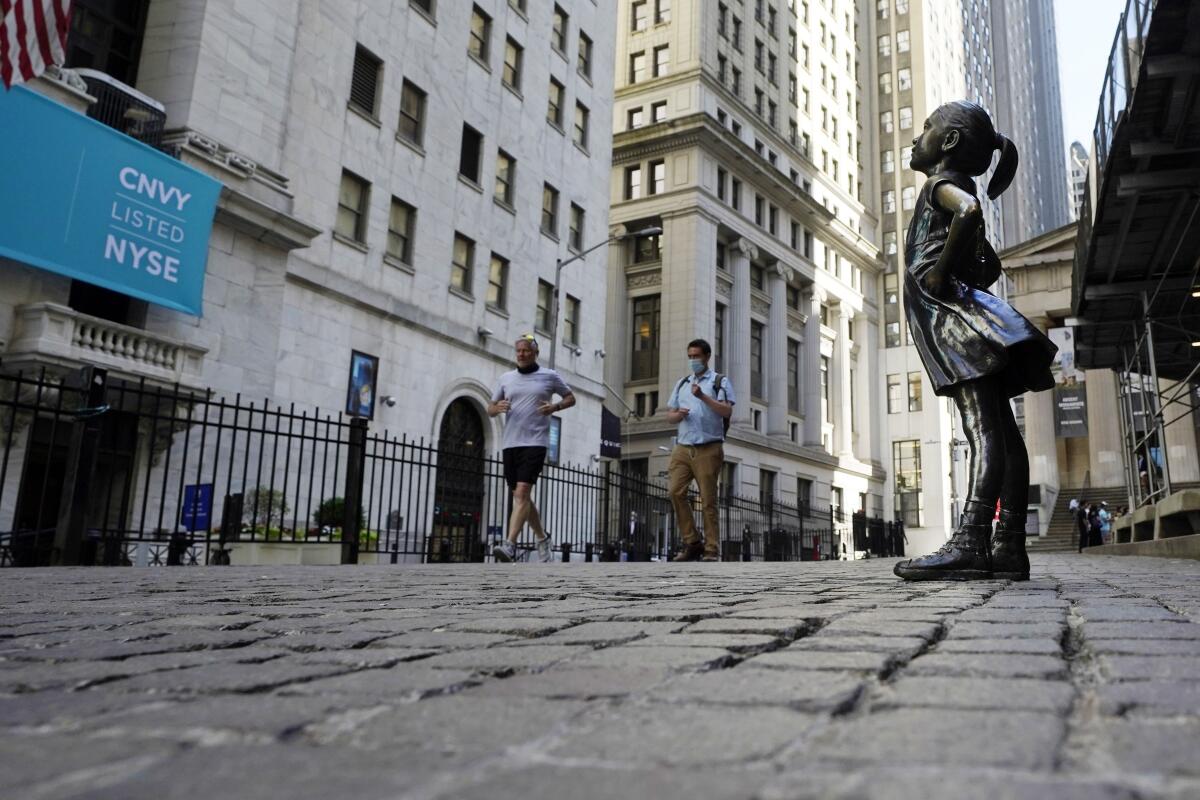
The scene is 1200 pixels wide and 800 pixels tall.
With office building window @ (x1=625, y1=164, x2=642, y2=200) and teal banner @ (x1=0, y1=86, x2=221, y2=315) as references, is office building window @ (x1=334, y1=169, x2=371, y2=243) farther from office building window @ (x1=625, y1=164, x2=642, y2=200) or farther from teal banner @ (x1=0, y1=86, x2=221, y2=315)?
office building window @ (x1=625, y1=164, x2=642, y2=200)

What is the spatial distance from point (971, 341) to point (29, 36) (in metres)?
11.2

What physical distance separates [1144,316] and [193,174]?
56.3 ft

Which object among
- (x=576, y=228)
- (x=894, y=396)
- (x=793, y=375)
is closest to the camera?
(x=576, y=228)

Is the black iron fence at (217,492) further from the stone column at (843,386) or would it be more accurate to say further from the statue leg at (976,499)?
the stone column at (843,386)

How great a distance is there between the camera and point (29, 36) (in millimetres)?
10953

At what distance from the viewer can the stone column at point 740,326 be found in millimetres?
49438

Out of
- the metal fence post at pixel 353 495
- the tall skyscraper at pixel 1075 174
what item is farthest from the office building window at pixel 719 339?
the tall skyscraper at pixel 1075 174

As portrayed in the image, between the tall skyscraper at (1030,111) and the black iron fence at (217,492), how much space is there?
84650mm

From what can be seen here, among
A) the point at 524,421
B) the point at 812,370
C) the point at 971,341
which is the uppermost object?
the point at 812,370

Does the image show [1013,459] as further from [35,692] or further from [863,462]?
[863,462]

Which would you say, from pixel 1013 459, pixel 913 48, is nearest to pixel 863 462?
pixel 913 48

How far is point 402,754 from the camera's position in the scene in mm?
1275

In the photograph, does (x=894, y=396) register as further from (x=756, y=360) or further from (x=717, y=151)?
(x=717, y=151)

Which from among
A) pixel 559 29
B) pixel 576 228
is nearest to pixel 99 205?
pixel 576 228
